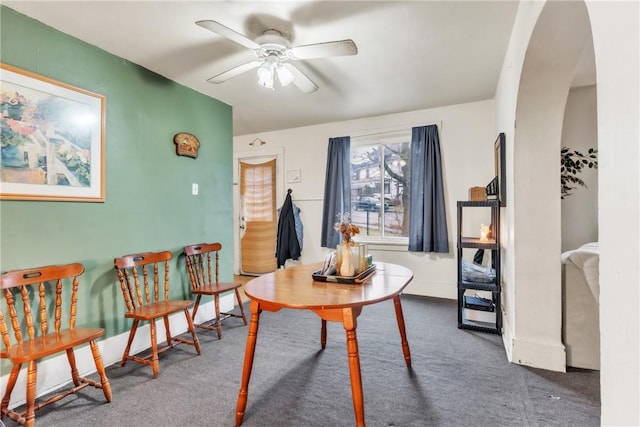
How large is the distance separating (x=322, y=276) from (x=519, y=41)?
75.8 inches

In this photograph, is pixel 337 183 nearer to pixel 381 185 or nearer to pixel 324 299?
pixel 381 185

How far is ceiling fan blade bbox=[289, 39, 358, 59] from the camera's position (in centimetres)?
188

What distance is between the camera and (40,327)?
1982 millimetres

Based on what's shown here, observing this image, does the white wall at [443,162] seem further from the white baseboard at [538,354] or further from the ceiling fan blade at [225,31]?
the ceiling fan blade at [225,31]

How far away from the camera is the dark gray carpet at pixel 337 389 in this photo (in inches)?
66.2

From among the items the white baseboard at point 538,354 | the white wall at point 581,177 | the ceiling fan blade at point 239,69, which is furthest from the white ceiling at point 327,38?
the white baseboard at point 538,354

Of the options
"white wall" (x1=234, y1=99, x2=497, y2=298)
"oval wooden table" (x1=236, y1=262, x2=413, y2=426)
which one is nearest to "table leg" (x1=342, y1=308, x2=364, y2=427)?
"oval wooden table" (x1=236, y1=262, x2=413, y2=426)

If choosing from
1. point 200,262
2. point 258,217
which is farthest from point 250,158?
point 200,262

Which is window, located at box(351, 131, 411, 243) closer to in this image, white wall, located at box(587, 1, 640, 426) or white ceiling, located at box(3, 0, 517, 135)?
white ceiling, located at box(3, 0, 517, 135)

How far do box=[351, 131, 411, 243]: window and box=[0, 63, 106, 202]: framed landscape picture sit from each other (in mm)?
3076

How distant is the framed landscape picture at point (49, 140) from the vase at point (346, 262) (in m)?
1.86

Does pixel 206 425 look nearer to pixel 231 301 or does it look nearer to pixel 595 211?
pixel 231 301

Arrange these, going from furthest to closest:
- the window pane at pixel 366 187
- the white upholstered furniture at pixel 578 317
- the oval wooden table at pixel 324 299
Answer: the window pane at pixel 366 187 < the white upholstered furniture at pixel 578 317 < the oval wooden table at pixel 324 299

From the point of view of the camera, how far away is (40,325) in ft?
6.48
